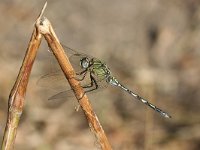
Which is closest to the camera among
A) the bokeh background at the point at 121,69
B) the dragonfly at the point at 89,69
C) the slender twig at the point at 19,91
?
the slender twig at the point at 19,91

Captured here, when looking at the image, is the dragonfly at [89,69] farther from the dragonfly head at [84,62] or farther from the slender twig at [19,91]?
the slender twig at [19,91]

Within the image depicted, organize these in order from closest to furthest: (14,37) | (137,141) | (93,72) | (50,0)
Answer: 1. (93,72)
2. (137,141)
3. (14,37)
4. (50,0)

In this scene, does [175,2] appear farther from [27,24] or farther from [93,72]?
[93,72]

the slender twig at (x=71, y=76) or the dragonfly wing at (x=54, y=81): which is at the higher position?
the dragonfly wing at (x=54, y=81)

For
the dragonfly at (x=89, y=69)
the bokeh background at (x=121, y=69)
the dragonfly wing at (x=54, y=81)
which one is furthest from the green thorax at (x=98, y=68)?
the bokeh background at (x=121, y=69)

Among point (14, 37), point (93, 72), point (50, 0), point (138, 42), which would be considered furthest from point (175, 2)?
point (93, 72)

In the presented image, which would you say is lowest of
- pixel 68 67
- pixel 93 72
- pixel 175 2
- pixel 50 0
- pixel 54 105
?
pixel 68 67

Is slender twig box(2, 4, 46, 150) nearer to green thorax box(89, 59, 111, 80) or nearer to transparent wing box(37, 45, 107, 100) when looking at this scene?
transparent wing box(37, 45, 107, 100)

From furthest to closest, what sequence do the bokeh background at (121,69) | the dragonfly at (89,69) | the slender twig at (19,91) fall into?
the bokeh background at (121,69)
the dragonfly at (89,69)
the slender twig at (19,91)
